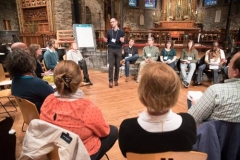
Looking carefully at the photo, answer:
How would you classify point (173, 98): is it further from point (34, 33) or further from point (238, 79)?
point (34, 33)

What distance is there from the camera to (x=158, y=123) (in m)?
0.92

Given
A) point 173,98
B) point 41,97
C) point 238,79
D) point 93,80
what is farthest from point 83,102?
point 93,80

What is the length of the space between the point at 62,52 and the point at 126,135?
209 inches

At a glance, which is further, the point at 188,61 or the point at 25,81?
the point at 188,61

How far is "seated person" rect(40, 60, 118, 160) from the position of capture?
1.15 meters

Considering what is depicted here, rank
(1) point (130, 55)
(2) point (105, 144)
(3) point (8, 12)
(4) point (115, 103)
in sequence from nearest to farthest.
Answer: (2) point (105, 144)
(4) point (115, 103)
(1) point (130, 55)
(3) point (8, 12)

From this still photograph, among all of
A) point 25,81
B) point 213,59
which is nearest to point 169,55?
point 213,59

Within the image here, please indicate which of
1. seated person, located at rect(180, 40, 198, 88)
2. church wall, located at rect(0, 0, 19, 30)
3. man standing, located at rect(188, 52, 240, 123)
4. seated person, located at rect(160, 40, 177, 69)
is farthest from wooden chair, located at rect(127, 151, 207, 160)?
church wall, located at rect(0, 0, 19, 30)

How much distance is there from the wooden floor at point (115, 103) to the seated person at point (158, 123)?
3.84 ft

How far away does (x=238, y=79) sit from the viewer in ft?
4.05

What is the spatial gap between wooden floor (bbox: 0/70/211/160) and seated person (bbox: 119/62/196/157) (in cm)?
117

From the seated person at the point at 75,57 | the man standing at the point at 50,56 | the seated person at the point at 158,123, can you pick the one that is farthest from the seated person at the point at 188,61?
the seated person at the point at 158,123

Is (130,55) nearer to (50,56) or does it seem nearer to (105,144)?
(50,56)

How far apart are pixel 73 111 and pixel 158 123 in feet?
1.78
